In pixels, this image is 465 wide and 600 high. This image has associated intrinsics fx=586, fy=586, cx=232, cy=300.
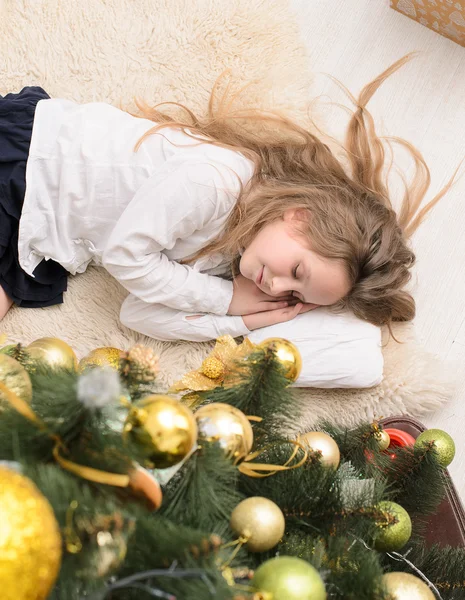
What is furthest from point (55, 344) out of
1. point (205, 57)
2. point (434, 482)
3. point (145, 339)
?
point (205, 57)

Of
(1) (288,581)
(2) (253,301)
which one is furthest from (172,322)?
(1) (288,581)

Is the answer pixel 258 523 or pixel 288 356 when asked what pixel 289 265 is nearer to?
pixel 288 356

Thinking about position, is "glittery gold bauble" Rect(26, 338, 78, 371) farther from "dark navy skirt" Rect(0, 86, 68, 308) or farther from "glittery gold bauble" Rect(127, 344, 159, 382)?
"dark navy skirt" Rect(0, 86, 68, 308)

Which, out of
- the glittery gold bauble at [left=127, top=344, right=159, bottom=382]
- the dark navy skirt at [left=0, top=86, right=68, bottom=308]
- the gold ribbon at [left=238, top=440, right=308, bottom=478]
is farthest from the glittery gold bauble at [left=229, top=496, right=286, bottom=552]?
the dark navy skirt at [left=0, top=86, right=68, bottom=308]

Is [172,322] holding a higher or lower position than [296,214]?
lower

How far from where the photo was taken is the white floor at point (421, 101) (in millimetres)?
1263

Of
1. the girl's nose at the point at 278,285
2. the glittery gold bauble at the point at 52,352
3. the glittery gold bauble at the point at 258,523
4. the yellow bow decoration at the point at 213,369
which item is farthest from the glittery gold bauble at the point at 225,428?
the girl's nose at the point at 278,285

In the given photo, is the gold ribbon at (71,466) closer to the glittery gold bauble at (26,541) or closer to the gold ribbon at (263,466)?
the glittery gold bauble at (26,541)

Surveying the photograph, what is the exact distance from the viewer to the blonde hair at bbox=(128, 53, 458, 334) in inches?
43.8

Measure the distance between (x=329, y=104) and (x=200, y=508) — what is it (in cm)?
107

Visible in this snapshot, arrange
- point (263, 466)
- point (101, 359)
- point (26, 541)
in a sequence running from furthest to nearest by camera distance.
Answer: point (101, 359)
point (263, 466)
point (26, 541)

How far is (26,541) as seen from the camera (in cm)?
33

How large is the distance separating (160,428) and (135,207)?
72cm

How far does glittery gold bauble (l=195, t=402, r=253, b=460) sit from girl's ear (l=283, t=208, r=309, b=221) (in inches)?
25.8
